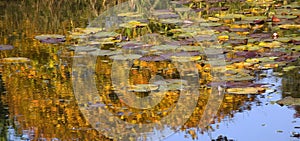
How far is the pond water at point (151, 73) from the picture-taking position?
347cm

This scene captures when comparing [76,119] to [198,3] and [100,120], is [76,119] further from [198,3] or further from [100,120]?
[198,3]

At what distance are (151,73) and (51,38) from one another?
140cm

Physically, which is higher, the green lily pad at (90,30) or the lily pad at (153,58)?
the green lily pad at (90,30)

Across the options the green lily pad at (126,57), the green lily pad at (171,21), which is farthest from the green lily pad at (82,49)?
the green lily pad at (171,21)

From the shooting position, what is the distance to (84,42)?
208 inches

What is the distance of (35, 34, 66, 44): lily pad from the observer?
17.6ft

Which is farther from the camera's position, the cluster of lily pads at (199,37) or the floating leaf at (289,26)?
the floating leaf at (289,26)

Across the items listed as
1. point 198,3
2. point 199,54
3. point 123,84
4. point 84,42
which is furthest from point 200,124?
point 198,3

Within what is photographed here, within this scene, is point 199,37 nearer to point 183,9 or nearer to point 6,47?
point 183,9

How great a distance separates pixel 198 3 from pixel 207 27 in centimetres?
139

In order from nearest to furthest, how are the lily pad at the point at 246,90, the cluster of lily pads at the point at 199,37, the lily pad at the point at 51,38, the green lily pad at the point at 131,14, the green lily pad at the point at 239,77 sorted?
the lily pad at the point at 246,90 < the green lily pad at the point at 239,77 < the cluster of lily pads at the point at 199,37 < the lily pad at the point at 51,38 < the green lily pad at the point at 131,14

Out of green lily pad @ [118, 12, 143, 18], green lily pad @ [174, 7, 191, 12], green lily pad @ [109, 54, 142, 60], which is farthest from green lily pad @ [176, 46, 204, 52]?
green lily pad @ [174, 7, 191, 12]

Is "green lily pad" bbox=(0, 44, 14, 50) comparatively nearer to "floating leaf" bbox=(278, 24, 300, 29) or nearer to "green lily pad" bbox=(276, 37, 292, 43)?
Result: "green lily pad" bbox=(276, 37, 292, 43)

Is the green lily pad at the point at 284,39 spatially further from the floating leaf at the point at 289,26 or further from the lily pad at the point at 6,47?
the lily pad at the point at 6,47
